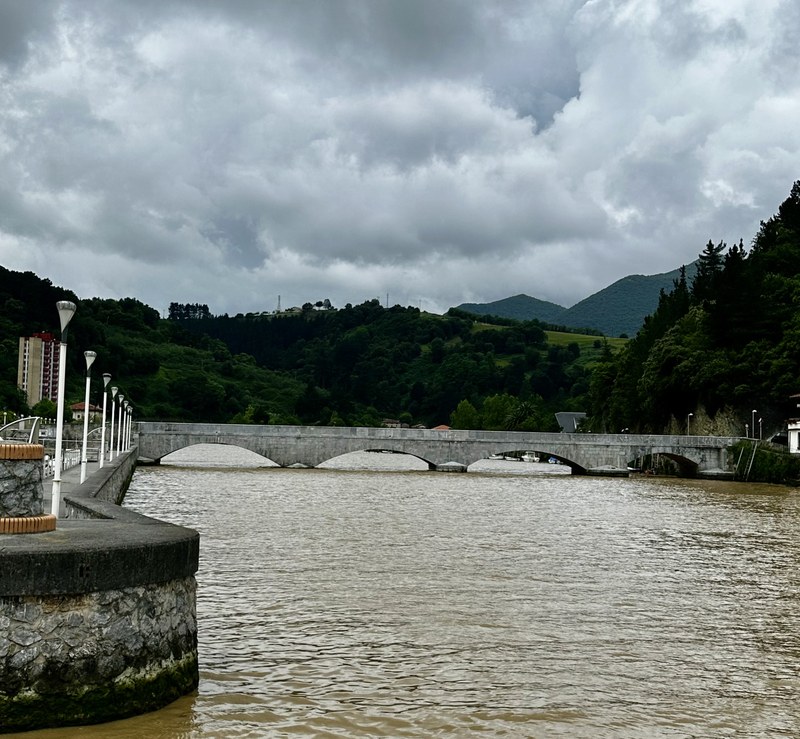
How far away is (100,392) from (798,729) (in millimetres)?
127427

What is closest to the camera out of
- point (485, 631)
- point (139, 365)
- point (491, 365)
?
point (485, 631)

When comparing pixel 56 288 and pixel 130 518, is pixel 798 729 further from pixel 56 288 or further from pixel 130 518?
pixel 56 288

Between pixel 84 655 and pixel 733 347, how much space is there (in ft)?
236

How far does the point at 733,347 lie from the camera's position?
72.8 m

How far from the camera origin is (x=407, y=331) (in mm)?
191500

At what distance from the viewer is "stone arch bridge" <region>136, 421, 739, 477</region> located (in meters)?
64.6

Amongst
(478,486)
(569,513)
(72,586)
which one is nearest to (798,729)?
(72,586)

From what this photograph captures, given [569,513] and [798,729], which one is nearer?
[798,729]

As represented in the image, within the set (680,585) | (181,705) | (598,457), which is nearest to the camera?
(181,705)

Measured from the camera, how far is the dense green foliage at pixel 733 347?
227ft

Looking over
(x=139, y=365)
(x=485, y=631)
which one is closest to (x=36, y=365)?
(x=139, y=365)

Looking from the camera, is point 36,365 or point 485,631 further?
point 36,365

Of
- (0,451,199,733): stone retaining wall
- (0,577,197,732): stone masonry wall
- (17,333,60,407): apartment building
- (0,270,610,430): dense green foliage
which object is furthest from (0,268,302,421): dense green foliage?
(0,577,197,732): stone masonry wall

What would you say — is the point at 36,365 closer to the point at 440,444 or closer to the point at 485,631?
the point at 440,444
